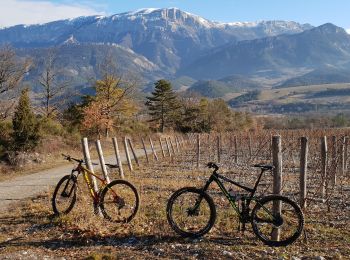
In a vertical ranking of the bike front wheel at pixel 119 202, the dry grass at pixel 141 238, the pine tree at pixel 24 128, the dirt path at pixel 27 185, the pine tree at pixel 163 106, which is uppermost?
the pine tree at pixel 163 106

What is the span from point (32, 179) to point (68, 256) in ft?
37.2

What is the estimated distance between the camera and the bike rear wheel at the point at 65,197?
10.5 metres

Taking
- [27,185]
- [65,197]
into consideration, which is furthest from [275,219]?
[27,185]

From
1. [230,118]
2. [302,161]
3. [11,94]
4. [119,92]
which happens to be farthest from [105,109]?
[302,161]

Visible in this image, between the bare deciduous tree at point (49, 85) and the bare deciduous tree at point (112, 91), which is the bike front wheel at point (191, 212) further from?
the bare deciduous tree at point (112, 91)

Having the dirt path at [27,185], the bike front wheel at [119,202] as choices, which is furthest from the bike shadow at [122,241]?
the dirt path at [27,185]

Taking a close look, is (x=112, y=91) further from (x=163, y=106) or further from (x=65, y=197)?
(x=65, y=197)

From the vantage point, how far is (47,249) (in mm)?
8562

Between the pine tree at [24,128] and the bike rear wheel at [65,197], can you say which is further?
the pine tree at [24,128]

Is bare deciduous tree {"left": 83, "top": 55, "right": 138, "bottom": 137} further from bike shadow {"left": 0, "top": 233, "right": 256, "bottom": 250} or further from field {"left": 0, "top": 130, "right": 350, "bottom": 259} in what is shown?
bike shadow {"left": 0, "top": 233, "right": 256, "bottom": 250}

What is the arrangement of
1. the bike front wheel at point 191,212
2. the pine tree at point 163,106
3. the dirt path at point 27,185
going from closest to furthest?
the bike front wheel at point 191,212 < the dirt path at point 27,185 < the pine tree at point 163,106

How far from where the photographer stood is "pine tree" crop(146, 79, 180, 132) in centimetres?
7562

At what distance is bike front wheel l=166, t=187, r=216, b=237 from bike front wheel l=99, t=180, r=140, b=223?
3.32 ft

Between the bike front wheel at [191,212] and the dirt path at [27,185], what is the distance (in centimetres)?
538
